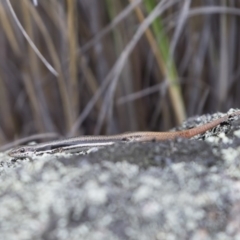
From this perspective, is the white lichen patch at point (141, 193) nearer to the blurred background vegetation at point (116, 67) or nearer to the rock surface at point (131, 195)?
the rock surface at point (131, 195)

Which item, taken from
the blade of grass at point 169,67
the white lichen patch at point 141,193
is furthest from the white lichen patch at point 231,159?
the blade of grass at point 169,67

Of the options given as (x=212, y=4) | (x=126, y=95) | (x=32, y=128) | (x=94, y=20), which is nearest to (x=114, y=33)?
(x=94, y=20)

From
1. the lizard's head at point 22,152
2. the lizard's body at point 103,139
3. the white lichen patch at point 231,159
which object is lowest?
the white lichen patch at point 231,159

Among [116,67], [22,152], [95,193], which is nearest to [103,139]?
[22,152]

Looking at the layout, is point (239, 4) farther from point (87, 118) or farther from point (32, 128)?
point (32, 128)

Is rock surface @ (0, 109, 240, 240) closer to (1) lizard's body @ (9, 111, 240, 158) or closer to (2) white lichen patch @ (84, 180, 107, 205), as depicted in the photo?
(2) white lichen patch @ (84, 180, 107, 205)

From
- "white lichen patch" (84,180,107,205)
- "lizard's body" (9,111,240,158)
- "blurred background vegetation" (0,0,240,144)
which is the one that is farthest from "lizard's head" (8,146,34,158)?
"blurred background vegetation" (0,0,240,144)
